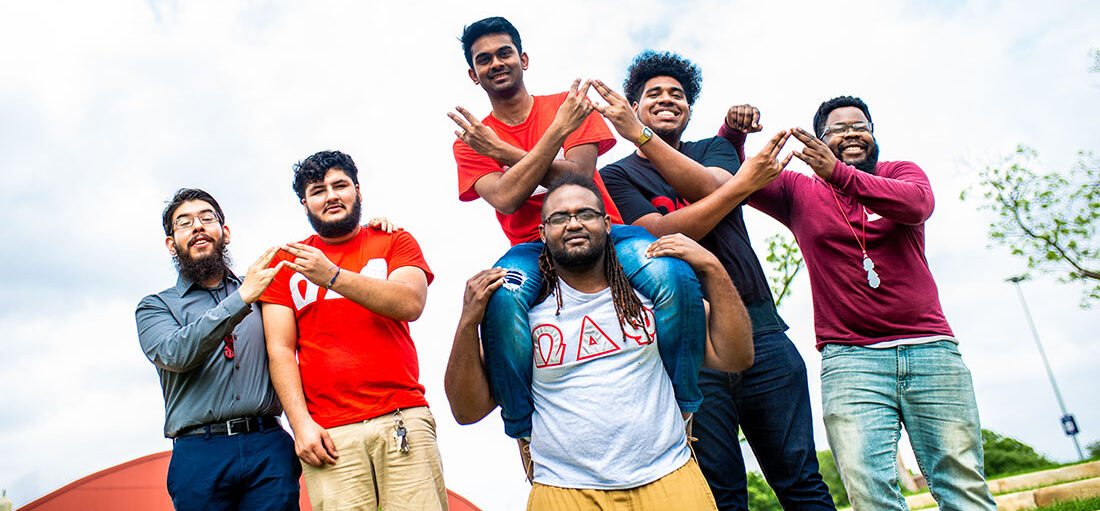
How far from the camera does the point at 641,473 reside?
3008 millimetres

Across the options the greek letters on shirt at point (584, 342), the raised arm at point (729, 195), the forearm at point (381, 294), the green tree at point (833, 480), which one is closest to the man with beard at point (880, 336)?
the raised arm at point (729, 195)

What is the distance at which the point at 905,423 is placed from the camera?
12.6ft

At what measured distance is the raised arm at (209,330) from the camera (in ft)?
12.2

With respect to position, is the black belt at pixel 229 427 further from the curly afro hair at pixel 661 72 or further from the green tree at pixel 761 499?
the green tree at pixel 761 499

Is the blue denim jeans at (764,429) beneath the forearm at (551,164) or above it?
beneath

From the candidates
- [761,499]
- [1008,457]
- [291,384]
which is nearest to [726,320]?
[291,384]

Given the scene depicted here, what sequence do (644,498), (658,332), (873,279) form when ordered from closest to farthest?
(644,498)
(658,332)
(873,279)

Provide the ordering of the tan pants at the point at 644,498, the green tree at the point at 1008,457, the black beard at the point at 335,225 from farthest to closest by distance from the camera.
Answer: the green tree at the point at 1008,457
the black beard at the point at 335,225
the tan pants at the point at 644,498

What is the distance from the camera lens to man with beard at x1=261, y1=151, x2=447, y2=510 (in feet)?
12.1

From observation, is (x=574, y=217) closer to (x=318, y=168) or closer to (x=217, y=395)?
(x=318, y=168)

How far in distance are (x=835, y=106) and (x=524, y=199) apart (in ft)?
7.56

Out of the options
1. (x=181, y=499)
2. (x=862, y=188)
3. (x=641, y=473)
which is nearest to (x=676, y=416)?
(x=641, y=473)

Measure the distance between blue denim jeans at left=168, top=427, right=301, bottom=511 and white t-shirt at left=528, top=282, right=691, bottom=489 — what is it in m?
1.50

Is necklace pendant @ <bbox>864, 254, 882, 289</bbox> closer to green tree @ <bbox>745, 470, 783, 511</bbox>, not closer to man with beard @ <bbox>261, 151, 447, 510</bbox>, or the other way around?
man with beard @ <bbox>261, 151, 447, 510</bbox>
